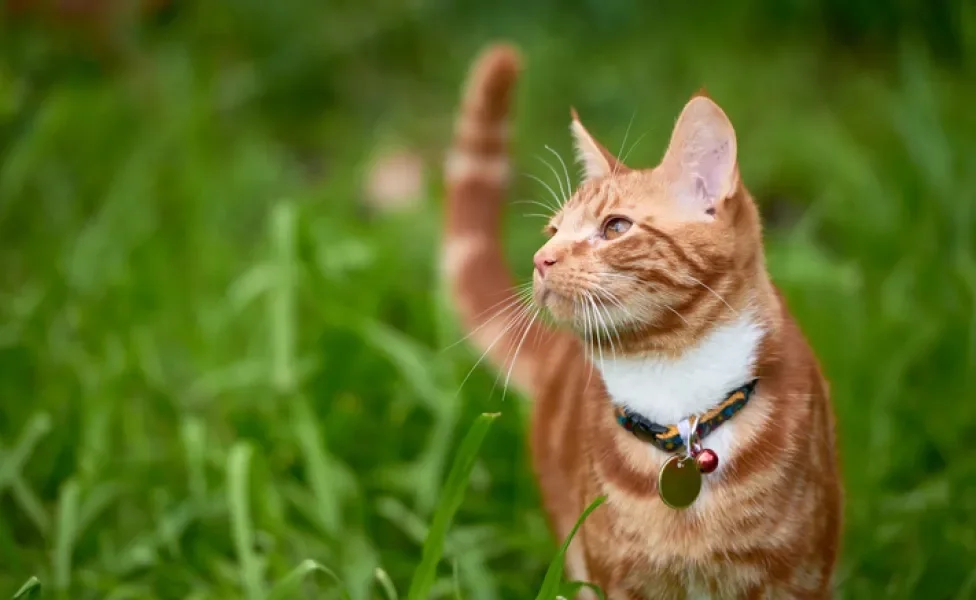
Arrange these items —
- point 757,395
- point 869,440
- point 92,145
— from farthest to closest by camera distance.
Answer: point 92,145 → point 869,440 → point 757,395

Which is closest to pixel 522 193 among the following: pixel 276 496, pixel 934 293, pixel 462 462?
pixel 934 293

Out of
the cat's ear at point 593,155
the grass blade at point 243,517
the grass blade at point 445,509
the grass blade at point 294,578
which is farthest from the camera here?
the grass blade at point 243,517

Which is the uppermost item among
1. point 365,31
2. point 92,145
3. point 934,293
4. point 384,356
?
point 365,31

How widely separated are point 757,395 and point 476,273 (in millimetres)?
853

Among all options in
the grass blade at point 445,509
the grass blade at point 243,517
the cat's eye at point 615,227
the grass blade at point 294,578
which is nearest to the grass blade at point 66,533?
the grass blade at point 243,517

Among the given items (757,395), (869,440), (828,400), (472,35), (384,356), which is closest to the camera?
(757,395)

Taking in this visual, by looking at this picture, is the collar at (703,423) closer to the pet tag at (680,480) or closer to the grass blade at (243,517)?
the pet tag at (680,480)

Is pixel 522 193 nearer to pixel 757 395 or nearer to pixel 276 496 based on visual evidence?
pixel 276 496

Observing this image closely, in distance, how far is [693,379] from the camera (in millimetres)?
1272

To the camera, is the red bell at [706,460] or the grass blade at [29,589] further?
the grass blade at [29,589]

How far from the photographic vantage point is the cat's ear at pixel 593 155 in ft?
4.44

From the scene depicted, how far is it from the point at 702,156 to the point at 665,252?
0.43 ft

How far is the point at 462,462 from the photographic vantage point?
149 cm

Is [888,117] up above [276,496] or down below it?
above
